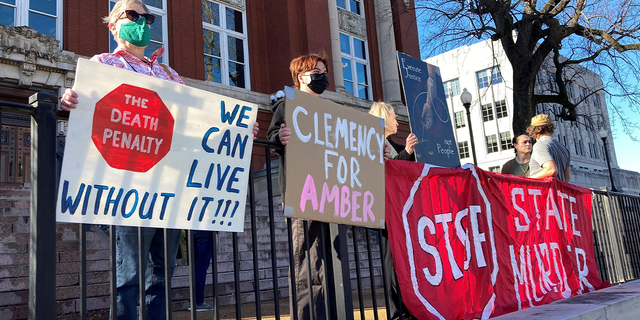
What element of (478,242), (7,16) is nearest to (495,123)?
(7,16)

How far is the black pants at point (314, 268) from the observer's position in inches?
132

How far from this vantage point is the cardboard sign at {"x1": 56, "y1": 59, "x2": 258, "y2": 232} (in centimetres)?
229

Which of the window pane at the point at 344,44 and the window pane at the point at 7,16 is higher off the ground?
the window pane at the point at 344,44

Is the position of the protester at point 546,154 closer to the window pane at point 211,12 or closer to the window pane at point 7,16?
the window pane at point 7,16

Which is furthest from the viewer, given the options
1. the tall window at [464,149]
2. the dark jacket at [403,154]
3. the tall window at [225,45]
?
the tall window at [464,149]

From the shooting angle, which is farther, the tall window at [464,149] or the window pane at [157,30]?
the tall window at [464,149]

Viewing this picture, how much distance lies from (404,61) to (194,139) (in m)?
3.41

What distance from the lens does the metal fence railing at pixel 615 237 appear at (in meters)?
6.21

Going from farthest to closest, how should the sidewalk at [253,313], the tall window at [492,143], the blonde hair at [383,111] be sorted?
1. the tall window at [492,143]
2. the sidewalk at [253,313]
3. the blonde hair at [383,111]

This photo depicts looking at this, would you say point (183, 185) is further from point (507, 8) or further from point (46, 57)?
point (46, 57)

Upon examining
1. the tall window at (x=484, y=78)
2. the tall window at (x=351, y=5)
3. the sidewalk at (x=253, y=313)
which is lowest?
the sidewalk at (x=253, y=313)

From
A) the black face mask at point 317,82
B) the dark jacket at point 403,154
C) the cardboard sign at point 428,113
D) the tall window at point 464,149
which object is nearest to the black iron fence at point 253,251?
the black face mask at point 317,82

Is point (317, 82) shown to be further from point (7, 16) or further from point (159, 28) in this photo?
point (159, 28)

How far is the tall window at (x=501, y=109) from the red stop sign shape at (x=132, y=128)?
45.1 m
